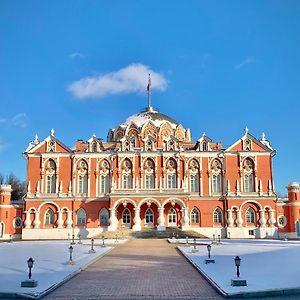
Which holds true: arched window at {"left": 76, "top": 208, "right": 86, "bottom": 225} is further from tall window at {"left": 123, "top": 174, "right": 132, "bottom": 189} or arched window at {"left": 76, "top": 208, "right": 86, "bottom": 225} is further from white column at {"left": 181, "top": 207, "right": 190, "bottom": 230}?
white column at {"left": 181, "top": 207, "right": 190, "bottom": 230}

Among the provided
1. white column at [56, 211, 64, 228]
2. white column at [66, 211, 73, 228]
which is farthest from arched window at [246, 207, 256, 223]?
white column at [56, 211, 64, 228]

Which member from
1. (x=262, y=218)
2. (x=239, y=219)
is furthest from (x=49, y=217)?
(x=262, y=218)

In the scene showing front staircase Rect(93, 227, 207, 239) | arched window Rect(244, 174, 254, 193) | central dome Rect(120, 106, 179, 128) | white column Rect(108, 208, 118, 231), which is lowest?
front staircase Rect(93, 227, 207, 239)

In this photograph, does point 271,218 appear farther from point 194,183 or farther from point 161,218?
Result: point 161,218

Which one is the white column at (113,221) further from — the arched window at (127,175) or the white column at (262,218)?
the white column at (262,218)

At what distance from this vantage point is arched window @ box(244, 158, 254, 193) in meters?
51.0

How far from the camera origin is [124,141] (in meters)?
52.2

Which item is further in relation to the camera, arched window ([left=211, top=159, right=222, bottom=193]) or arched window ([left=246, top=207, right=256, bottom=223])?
arched window ([left=211, top=159, right=222, bottom=193])

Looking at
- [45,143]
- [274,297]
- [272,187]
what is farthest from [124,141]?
[274,297]

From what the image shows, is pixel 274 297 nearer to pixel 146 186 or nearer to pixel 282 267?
pixel 282 267

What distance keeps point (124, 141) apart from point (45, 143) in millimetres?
9488

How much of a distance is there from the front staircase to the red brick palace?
1.90 meters

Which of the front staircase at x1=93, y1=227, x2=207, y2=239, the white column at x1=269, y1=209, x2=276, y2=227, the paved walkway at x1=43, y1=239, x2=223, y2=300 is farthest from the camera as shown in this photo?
the white column at x1=269, y1=209, x2=276, y2=227

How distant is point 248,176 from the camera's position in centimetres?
5134
